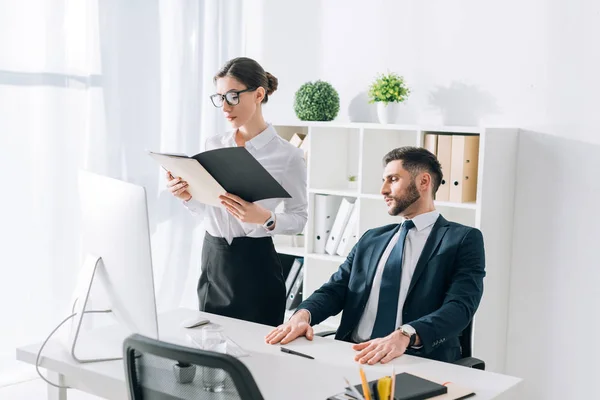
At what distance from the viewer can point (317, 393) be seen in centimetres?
197

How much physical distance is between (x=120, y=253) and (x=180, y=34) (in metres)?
2.70

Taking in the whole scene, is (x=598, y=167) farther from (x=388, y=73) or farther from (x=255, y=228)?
(x=255, y=228)

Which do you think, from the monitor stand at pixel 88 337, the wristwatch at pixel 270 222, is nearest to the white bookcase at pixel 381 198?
the wristwatch at pixel 270 222

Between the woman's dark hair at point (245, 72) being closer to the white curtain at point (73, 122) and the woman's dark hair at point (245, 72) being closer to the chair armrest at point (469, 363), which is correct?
the chair armrest at point (469, 363)

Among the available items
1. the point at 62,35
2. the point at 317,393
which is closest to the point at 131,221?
the point at 317,393

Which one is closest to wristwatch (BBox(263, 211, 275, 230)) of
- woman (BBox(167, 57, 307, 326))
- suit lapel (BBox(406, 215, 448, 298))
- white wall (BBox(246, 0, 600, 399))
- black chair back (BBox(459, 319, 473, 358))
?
woman (BBox(167, 57, 307, 326))

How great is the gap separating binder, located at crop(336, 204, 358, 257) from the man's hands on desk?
155 centimetres

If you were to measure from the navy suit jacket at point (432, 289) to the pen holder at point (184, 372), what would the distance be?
3.10ft

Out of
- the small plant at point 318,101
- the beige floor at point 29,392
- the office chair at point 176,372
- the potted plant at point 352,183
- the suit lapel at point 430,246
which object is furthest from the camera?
the potted plant at point 352,183

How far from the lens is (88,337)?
2455mm

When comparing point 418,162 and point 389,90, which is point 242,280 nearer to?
point 418,162

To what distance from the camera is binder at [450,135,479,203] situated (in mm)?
3582

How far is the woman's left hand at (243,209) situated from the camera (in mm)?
2686

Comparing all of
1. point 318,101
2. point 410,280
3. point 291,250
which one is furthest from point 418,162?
point 291,250
